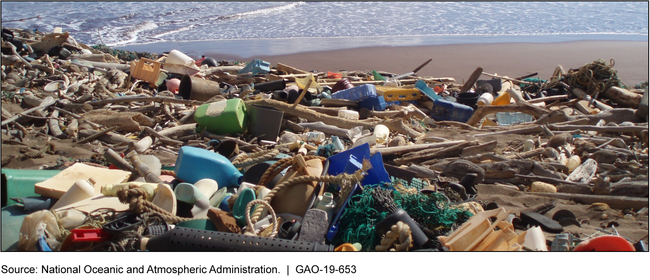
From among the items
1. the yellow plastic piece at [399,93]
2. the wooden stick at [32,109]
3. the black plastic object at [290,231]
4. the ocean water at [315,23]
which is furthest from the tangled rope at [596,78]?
the wooden stick at [32,109]

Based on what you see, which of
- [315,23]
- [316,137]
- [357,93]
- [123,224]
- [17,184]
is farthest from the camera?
[315,23]

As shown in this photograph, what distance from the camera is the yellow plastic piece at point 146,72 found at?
309 inches

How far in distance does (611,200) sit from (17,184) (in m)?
4.90

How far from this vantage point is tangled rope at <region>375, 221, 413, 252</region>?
2.51 metres

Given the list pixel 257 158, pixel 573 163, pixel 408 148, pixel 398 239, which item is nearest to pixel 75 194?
pixel 257 158

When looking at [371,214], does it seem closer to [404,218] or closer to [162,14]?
[404,218]

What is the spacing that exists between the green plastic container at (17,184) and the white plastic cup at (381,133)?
3568mm

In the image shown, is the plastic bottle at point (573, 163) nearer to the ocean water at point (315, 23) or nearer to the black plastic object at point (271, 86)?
the black plastic object at point (271, 86)

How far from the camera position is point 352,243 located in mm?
2713

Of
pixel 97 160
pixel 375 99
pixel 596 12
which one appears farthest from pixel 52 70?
pixel 596 12

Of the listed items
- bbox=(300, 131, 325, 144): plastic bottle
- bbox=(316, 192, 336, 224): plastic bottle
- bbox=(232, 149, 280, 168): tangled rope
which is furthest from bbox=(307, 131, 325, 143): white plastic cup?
bbox=(316, 192, 336, 224): plastic bottle

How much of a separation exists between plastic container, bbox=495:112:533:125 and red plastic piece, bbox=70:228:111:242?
19.5 feet

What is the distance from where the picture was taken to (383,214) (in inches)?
110

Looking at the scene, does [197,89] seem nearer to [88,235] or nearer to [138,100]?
[138,100]
